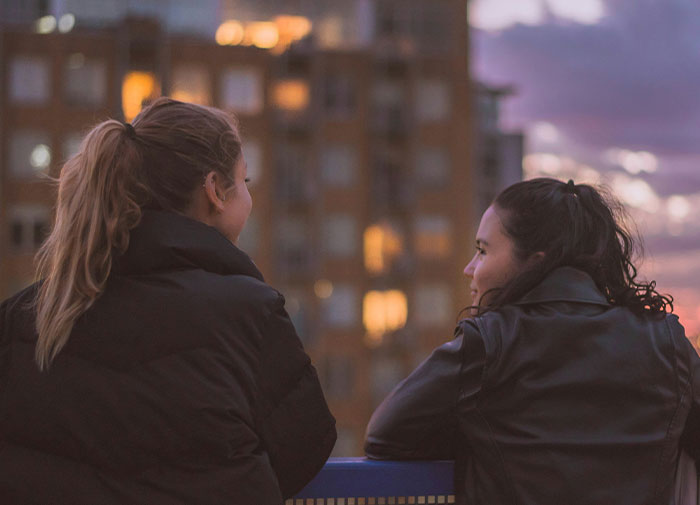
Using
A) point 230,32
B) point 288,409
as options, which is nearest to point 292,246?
point 230,32

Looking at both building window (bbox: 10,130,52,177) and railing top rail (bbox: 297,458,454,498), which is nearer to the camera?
railing top rail (bbox: 297,458,454,498)

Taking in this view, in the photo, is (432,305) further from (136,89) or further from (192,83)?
(136,89)

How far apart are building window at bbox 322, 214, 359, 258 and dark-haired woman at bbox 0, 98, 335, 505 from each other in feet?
103

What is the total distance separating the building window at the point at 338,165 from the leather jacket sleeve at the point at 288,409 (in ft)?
104

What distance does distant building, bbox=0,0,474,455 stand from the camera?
105ft

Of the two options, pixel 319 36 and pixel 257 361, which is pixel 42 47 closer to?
pixel 319 36

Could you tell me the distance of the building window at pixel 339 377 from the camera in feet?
109

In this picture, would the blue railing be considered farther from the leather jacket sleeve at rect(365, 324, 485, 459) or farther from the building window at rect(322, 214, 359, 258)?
the building window at rect(322, 214, 359, 258)

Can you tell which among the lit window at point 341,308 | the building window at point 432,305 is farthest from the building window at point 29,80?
the building window at point 432,305

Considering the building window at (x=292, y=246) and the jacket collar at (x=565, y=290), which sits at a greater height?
the jacket collar at (x=565, y=290)

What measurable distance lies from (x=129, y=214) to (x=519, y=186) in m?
1.19

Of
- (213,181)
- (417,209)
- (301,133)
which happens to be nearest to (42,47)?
(301,133)

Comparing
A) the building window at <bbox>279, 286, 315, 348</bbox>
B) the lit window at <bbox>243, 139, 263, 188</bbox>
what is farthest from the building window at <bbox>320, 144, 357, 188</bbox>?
the building window at <bbox>279, 286, 315, 348</bbox>

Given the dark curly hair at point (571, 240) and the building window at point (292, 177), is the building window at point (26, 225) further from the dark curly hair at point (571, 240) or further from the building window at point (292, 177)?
the dark curly hair at point (571, 240)
